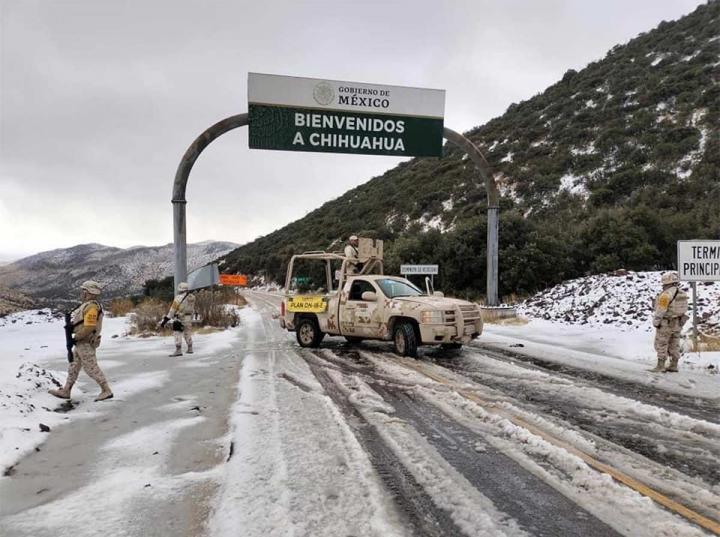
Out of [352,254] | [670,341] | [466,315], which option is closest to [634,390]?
[670,341]

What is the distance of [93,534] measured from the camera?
3.48m

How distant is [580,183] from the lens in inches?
1273

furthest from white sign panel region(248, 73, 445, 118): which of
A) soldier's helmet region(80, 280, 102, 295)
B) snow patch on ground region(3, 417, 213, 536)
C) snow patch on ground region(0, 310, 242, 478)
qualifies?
snow patch on ground region(3, 417, 213, 536)

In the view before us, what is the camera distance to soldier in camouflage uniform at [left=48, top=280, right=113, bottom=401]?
7074 mm

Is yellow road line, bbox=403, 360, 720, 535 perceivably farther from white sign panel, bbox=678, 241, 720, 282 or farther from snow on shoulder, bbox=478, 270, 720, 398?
white sign panel, bbox=678, 241, 720, 282

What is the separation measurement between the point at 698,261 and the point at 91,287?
35.0 ft

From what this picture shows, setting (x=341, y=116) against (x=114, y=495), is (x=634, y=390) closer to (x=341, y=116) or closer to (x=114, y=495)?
(x=114, y=495)

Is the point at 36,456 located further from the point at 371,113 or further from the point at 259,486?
the point at 371,113

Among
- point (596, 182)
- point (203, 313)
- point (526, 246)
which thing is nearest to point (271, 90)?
point (203, 313)

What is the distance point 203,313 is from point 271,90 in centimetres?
808

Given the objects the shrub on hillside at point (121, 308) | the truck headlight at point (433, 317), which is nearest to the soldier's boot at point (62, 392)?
the truck headlight at point (433, 317)

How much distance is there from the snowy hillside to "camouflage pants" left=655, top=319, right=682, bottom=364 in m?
4.07

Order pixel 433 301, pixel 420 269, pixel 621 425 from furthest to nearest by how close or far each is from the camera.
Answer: pixel 420 269, pixel 433 301, pixel 621 425

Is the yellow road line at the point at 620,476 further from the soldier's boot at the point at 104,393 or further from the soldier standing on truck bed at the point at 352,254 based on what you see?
the soldier standing on truck bed at the point at 352,254
